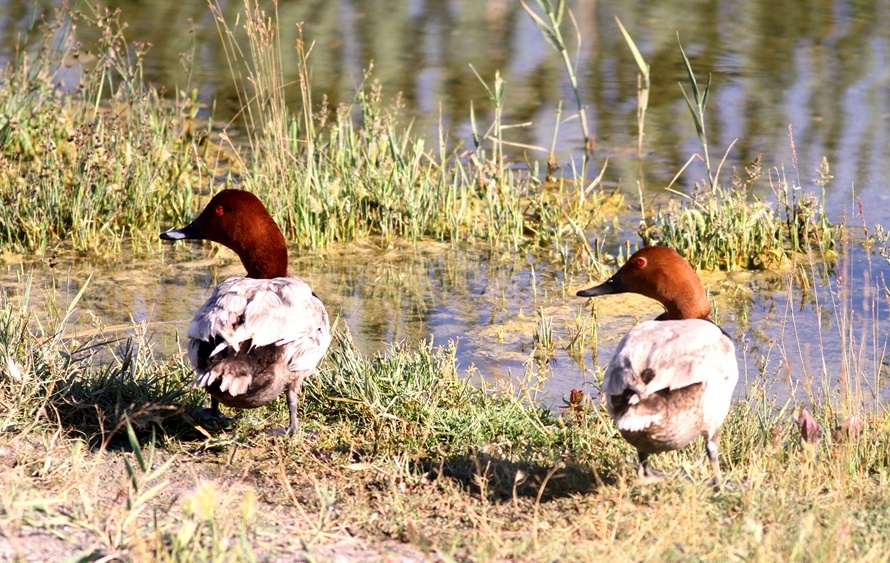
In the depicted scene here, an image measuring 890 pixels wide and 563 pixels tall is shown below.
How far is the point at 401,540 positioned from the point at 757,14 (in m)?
11.3

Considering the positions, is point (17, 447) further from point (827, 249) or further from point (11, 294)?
point (827, 249)

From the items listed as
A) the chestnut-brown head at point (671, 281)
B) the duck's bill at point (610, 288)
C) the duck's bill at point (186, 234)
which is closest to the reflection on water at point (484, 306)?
the duck's bill at point (186, 234)

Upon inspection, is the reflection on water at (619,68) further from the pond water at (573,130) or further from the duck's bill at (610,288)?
the duck's bill at (610,288)

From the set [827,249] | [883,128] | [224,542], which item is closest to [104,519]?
[224,542]

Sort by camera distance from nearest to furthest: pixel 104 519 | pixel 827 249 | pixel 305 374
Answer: pixel 104 519, pixel 305 374, pixel 827 249

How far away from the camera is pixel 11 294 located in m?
6.62

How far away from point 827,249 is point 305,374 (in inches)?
157

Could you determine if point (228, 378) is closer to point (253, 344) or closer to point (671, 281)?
point (253, 344)

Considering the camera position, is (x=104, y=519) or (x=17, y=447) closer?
(x=104, y=519)

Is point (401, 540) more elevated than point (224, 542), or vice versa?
point (224, 542)

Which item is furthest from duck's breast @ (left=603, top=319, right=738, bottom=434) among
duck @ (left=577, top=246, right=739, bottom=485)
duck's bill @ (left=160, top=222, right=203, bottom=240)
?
duck's bill @ (left=160, top=222, right=203, bottom=240)

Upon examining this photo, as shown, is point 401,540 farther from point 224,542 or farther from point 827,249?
point 827,249

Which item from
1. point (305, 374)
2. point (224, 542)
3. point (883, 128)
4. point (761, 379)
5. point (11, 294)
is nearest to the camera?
point (224, 542)

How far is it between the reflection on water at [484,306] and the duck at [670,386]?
119 centimetres
